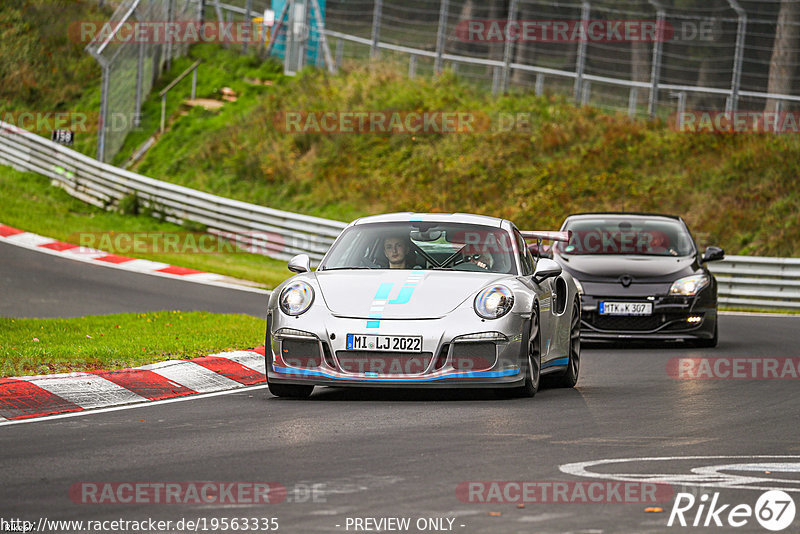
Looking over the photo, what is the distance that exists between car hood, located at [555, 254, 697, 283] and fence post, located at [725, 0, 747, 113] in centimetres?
1236

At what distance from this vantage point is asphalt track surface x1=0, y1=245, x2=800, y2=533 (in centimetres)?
565

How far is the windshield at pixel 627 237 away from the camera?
52.7ft

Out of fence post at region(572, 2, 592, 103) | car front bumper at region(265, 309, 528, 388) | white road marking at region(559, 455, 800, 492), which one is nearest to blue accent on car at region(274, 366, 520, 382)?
car front bumper at region(265, 309, 528, 388)

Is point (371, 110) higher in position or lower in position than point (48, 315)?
higher

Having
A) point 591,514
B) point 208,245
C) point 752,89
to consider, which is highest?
point 752,89

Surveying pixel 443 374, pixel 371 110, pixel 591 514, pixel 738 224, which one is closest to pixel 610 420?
pixel 443 374

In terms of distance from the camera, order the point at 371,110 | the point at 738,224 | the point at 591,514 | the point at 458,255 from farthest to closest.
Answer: the point at 371,110 < the point at 738,224 < the point at 458,255 < the point at 591,514

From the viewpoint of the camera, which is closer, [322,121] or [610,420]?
[610,420]

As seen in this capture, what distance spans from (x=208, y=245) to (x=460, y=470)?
20492 millimetres

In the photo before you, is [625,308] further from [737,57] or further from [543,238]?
[737,57]

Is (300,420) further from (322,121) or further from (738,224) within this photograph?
(322,121)

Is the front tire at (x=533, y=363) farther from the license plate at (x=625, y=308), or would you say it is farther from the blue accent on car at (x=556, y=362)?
Result: the license plate at (x=625, y=308)

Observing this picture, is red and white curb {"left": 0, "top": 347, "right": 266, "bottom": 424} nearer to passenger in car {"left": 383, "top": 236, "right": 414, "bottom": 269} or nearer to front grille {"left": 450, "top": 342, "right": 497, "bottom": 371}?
passenger in car {"left": 383, "top": 236, "right": 414, "bottom": 269}

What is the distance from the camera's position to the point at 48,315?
16031 millimetres
